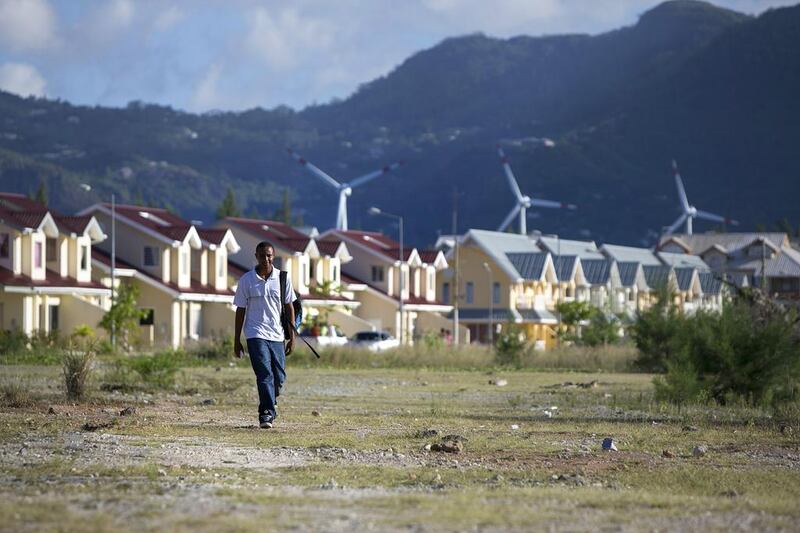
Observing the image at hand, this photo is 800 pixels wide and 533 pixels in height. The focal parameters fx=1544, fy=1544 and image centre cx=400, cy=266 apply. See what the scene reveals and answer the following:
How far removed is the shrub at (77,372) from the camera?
23391mm

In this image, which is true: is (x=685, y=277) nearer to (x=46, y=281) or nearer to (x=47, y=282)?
(x=46, y=281)

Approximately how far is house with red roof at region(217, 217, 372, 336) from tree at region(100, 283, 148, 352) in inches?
597

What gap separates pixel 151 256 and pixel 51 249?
7343mm

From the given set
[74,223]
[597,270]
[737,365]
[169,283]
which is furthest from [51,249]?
[597,270]

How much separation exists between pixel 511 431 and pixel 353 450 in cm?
399

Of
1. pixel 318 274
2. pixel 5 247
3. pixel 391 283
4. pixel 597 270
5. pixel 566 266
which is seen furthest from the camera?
pixel 597 270

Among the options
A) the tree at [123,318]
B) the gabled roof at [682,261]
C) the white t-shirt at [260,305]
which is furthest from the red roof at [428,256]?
the white t-shirt at [260,305]

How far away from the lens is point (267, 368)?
59.2ft

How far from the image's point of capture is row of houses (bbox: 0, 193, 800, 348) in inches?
2509

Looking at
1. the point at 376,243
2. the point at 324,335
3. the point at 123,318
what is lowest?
the point at 324,335

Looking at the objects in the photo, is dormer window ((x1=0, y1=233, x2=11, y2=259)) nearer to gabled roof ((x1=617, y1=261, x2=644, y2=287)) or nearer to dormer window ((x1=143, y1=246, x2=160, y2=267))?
dormer window ((x1=143, y1=246, x2=160, y2=267))

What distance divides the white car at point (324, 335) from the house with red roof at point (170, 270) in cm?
386

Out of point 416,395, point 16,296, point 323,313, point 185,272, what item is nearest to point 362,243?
point 323,313

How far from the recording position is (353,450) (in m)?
16.0
